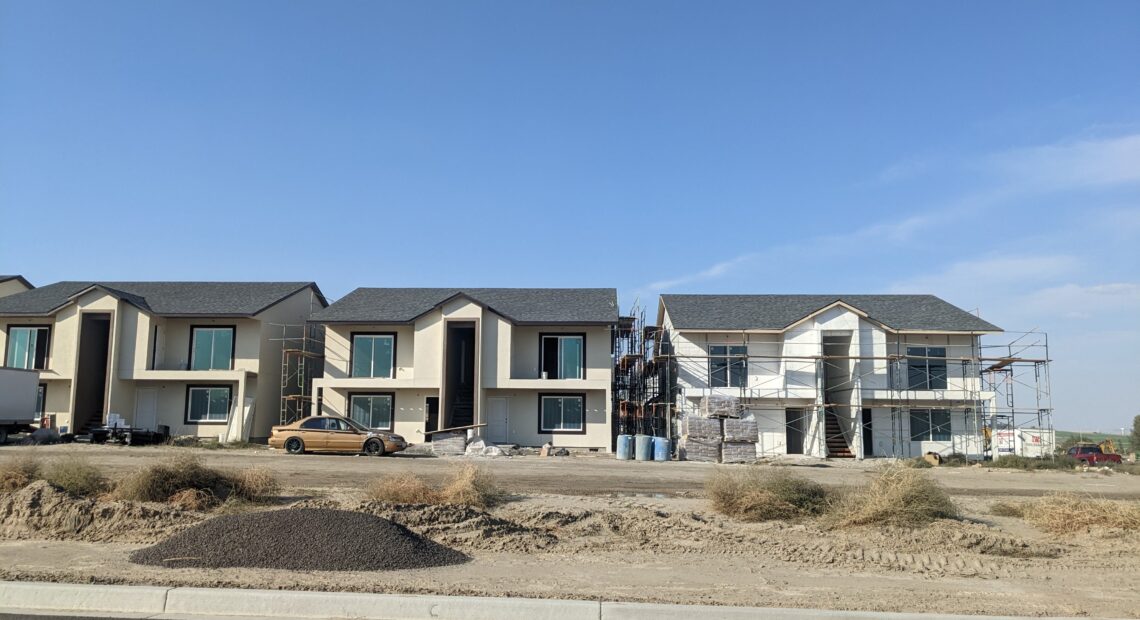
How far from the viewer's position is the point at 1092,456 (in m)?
39.2

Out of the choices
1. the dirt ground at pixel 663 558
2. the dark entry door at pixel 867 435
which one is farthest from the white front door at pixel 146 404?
the dark entry door at pixel 867 435

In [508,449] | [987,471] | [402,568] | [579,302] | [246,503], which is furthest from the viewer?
[579,302]

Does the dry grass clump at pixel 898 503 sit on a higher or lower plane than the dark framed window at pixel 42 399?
lower

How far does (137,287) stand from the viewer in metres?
40.7

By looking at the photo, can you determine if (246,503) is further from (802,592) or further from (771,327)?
(771,327)

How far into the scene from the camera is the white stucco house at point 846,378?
36.0 metres

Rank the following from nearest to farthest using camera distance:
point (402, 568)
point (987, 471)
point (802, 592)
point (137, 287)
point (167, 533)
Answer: point (802, 592) → point (402, 568) → point (167, 533) → point (987, 471) → point (137, 287)

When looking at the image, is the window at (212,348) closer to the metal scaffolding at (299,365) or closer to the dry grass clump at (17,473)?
the metal scaffolding at (299,365)

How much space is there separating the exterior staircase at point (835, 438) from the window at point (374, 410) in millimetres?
19592

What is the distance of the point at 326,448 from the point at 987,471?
23703 mm

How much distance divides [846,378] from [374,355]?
2171 cm

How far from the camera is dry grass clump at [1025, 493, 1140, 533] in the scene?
1198 cm

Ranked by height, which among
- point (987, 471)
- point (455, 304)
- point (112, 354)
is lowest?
point (987, 471)

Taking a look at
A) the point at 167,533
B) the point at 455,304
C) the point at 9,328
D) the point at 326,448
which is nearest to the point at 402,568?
the point at 167,533
